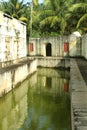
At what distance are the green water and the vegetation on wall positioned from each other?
44.0ft

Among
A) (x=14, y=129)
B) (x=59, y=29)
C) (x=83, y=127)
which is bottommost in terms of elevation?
(x=14, y=129)

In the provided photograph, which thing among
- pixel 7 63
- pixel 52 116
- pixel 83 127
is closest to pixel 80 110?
pixel 83 127

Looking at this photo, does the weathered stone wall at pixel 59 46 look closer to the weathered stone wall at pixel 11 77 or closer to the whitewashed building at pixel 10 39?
the whitewashed building at pixel 10 39

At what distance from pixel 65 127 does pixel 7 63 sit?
11.4 meters

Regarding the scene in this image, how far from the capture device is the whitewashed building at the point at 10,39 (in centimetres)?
2009

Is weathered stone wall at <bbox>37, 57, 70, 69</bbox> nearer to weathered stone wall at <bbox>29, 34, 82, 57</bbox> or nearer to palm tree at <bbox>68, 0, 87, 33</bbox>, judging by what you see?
weathered stone wall at <bbox>29, 34, 82, 57</bbox>

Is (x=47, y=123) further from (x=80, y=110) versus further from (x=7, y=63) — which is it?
(x=7, y=63)

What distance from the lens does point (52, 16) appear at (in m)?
34.9

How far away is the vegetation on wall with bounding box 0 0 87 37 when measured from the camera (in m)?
32.6

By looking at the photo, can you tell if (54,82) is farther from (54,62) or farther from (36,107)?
(54,62)

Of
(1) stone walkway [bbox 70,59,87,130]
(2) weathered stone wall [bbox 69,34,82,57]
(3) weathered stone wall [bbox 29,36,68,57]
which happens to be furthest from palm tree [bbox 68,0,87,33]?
(1) stone walkway [bbox 70,59,87,130]

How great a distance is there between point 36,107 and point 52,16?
22.8 meters

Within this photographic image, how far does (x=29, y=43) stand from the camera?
116ft

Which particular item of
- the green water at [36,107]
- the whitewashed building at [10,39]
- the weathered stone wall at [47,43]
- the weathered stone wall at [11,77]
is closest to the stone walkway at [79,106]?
the green water at [36,107]
